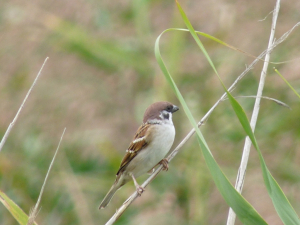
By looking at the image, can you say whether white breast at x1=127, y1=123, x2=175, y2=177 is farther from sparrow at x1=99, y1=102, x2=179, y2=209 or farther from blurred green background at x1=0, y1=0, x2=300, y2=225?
blurred green background at x1=0, y1=0, x2=300, y2=225

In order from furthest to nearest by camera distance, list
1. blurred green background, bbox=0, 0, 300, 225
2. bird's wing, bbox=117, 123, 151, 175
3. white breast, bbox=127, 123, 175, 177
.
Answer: blurred green background, bbox=0, 0, 300, 225 → bird's wing, bbox=117, 123, 151, 175 → white breast, bbox=127, 123, 175, 177

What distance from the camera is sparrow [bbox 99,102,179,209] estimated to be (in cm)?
318

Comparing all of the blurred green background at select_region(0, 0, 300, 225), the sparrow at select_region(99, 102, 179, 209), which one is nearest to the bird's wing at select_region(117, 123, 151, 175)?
the sparrow at select_region(99, 102, 179, 209)

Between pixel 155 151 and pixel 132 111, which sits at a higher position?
pixel 155 151

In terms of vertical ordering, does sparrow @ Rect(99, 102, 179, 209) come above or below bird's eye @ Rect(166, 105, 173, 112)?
below

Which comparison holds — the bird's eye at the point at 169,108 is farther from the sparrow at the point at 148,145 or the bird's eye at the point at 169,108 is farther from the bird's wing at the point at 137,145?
the bird's wing at the point at 137,145

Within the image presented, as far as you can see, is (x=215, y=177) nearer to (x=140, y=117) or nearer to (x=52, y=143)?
(x=140, y=117)

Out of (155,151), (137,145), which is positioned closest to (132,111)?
(137,145)

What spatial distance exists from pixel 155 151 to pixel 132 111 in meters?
1.41

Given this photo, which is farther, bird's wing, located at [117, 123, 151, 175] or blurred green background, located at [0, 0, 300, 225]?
blurred green background, located at [0, 0, 300, 225]

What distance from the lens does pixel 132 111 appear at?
14.8 feet

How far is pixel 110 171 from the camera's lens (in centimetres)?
394

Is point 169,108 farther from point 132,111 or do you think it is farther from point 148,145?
point 132,111

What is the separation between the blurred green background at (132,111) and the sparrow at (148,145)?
Answer: 17.9 inches
